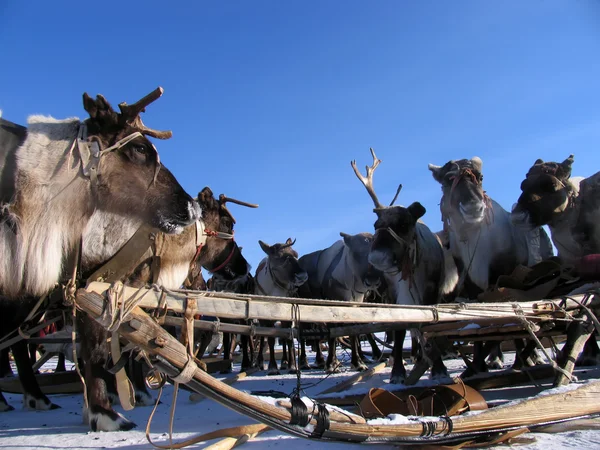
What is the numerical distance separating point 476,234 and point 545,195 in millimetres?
876

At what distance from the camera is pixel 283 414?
6.93ft

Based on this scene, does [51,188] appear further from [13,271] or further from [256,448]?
[256,448]

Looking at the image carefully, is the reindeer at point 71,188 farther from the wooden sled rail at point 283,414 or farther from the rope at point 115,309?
the rope at point 115,309

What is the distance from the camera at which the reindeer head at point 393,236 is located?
562 cm

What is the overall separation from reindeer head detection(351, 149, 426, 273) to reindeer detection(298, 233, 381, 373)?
1861mm

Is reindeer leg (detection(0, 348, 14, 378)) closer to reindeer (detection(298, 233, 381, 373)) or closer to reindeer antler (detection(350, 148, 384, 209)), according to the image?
reindeer (detection(298, 233, 381, 373))

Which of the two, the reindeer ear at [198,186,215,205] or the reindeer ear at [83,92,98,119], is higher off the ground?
the reindeer ear at [198,186,215,205]

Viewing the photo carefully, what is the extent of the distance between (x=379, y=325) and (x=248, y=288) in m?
7.89

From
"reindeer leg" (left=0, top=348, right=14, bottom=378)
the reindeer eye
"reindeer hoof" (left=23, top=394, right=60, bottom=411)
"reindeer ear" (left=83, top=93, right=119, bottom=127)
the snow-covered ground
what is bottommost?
the snow-covered ground

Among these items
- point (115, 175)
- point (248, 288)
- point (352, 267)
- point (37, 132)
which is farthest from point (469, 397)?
point (248, 288)

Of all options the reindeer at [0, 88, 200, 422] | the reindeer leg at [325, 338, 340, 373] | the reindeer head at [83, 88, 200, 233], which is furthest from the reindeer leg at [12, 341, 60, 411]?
the reindeer leg at [325, 338, 340, 373]

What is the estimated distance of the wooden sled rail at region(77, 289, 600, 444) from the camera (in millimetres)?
2098

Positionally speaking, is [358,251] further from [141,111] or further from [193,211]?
[141,111]

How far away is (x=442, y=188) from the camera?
596 centimetres
